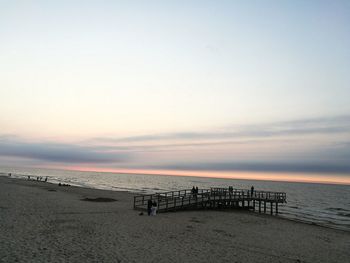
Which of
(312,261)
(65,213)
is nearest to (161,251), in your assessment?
(312,261)

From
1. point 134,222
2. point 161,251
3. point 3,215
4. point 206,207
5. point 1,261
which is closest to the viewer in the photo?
point 1,261

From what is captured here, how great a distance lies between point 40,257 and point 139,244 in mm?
4763

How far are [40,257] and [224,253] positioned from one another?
7.99 meters

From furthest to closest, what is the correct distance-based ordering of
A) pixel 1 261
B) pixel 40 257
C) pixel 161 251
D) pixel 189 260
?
pixel 161 251
pixel 189 260
pixel 40 257
pixel 1 261

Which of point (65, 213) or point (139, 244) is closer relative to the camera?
point (139, 244)

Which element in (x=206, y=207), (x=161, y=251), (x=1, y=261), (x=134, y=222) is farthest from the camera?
(x=206, y=207)

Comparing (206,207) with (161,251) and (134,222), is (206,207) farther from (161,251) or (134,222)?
(161,251)

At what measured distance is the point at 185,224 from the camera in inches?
816

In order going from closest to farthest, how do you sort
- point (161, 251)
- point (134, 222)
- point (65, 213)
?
point (161, 251)
point (134, 222)
point (65, 213)

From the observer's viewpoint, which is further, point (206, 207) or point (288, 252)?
point (206, 207)

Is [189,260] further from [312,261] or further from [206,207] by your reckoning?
[206,207]

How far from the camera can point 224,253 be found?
45.6 feet

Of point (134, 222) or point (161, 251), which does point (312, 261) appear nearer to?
point (161, 251)

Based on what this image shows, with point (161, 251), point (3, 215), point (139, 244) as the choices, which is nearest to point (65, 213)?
point (3, 215)
